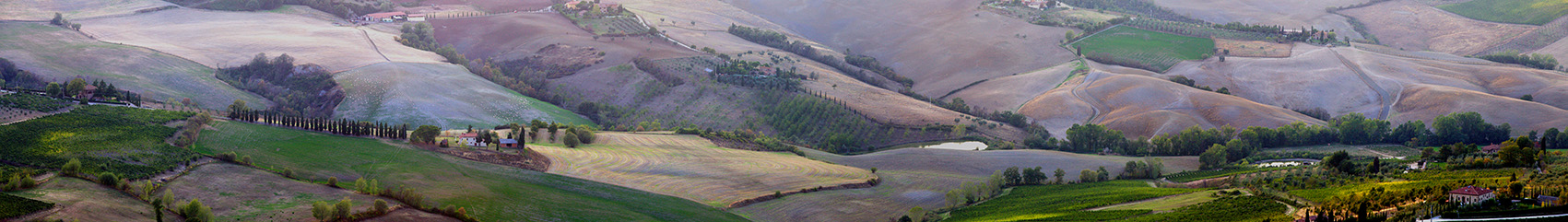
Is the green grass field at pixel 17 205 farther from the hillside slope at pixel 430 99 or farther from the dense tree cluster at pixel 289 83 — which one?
the dense tree cluster at pixel 289 83

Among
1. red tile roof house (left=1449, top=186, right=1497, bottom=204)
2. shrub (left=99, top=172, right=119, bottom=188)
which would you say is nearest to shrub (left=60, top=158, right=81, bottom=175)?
shrub (left=99, top=172, right=119, bottom=188)

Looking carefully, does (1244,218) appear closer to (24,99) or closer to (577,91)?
(24,99)

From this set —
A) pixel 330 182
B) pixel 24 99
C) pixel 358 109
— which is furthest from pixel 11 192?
pixel 358 109

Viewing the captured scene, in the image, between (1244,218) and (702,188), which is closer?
(1244,218)

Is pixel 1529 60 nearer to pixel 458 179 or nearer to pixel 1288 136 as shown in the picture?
pixel 1288 136

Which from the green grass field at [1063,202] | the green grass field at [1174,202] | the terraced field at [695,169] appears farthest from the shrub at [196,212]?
the green grass field at [1174,202]

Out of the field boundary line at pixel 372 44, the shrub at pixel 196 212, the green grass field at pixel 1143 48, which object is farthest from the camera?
the green grass field at pixel 1143 48
